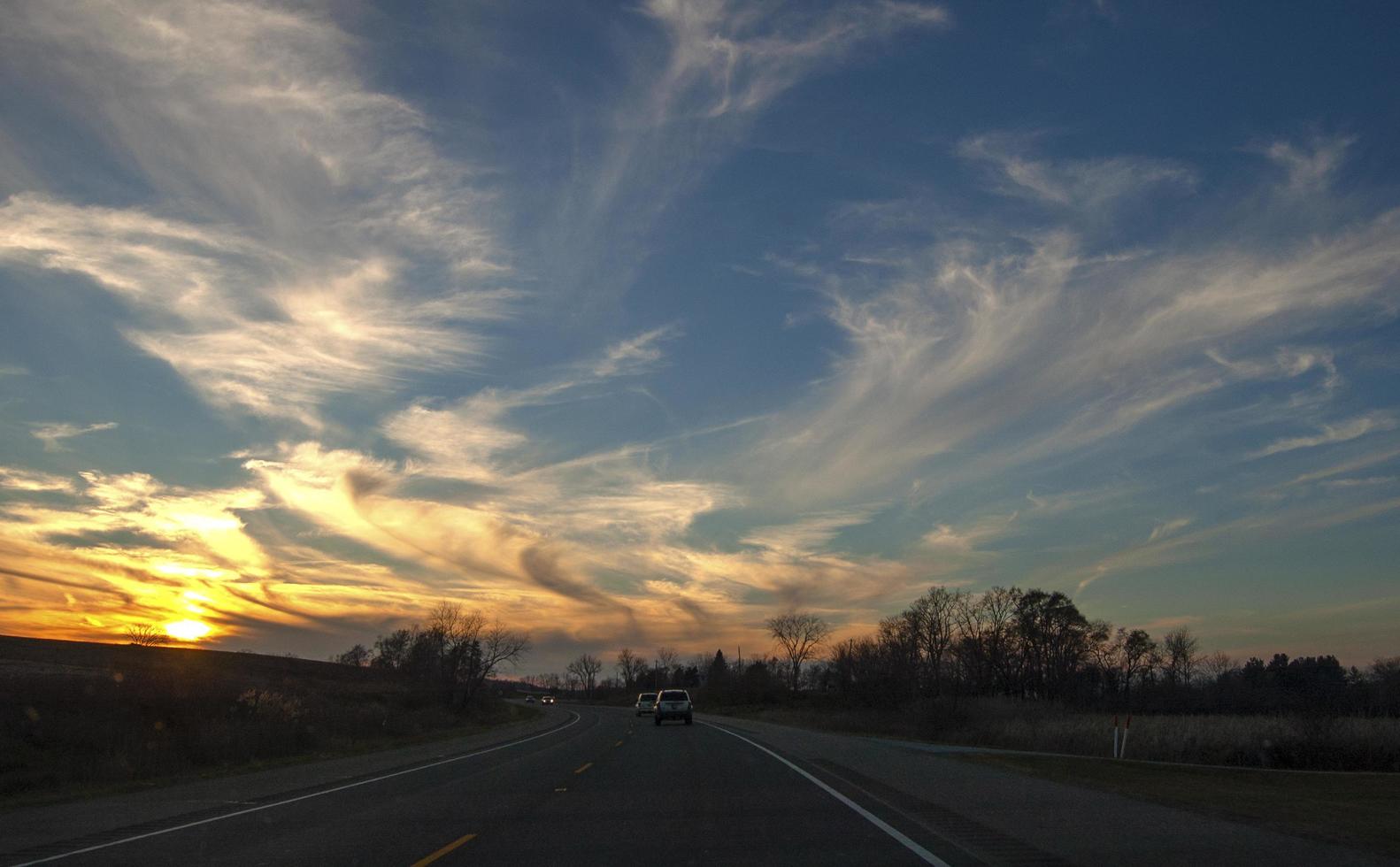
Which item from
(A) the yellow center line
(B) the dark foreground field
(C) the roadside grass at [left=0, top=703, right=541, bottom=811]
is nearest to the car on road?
(B) the dark foreground field

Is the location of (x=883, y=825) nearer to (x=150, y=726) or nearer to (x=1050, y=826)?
(x=1050, y=826)

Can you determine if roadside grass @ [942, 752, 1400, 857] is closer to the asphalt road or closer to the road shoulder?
the asphalt road

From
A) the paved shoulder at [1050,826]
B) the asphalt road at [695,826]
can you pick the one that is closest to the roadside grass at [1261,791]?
the paved shoulder at [1050,826]

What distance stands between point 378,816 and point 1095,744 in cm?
2600

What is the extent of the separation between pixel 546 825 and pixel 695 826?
74.2 inches

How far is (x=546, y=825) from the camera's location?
1221 centimetres

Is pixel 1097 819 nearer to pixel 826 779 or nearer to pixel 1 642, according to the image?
pixel 826 779

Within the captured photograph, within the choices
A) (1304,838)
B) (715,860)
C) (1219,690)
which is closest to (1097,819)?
(1304,838)

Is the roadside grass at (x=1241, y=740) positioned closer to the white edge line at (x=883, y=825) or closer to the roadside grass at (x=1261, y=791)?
the roadside grass at (x=1261, y=791)

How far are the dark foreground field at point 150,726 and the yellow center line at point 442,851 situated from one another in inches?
468

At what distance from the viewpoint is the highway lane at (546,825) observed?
998 centimetres

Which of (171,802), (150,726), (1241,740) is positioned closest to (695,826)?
(171,802)

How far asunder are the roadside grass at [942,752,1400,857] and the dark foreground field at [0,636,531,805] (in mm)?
19896

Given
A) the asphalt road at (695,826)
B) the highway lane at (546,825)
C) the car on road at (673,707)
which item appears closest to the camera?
the asphalt road at (695,826)
